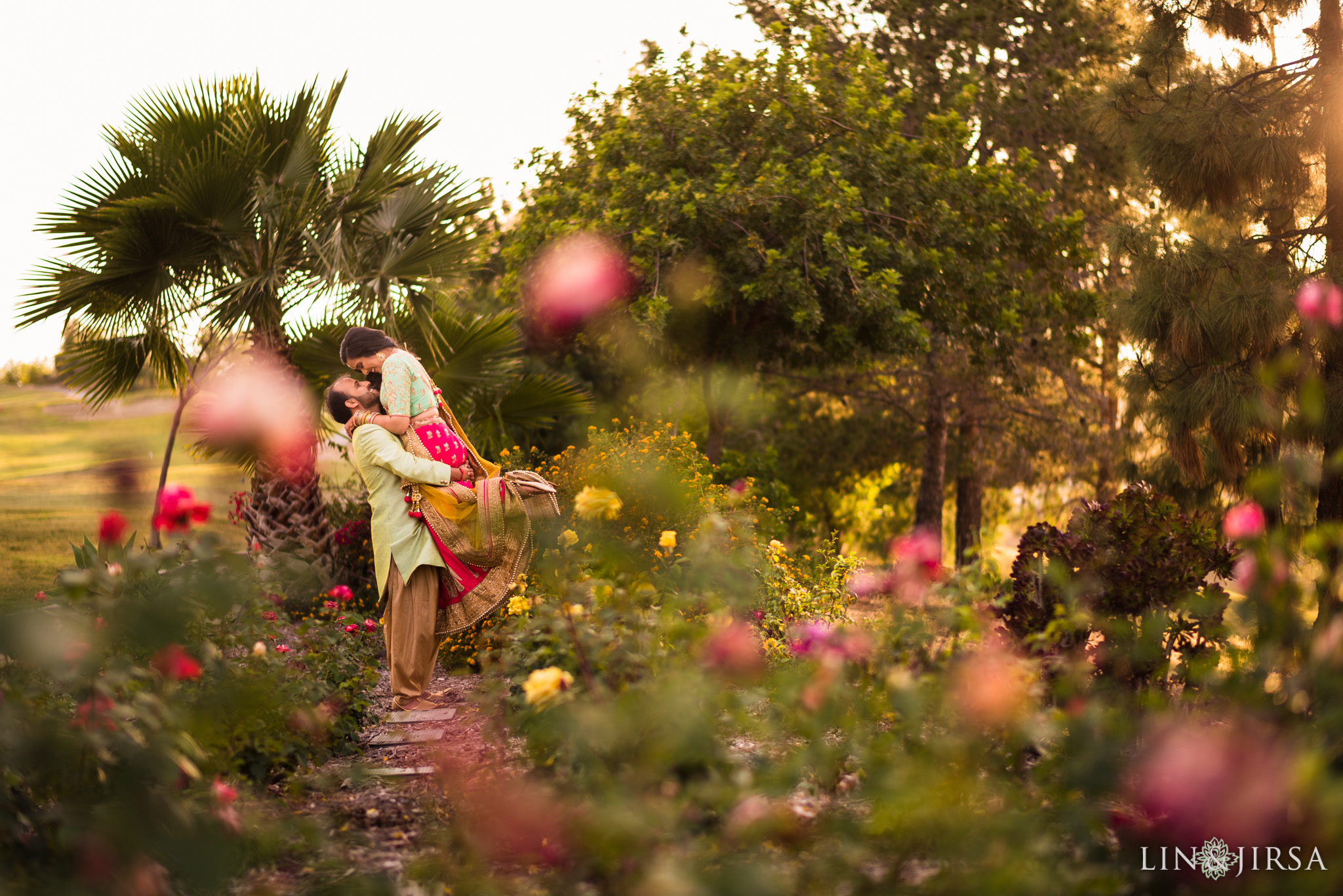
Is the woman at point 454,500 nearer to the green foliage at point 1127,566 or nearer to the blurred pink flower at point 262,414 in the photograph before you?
the green foliage at point 1127,566

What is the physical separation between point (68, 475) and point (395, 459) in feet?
54.3

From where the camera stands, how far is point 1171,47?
7730mm

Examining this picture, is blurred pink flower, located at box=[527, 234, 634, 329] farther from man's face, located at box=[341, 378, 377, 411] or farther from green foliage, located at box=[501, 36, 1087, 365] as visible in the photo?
man's face, located at box=[341, 378, 377, 411]

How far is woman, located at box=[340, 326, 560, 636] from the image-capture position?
13.9ft

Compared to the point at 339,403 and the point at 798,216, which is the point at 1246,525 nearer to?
the point at 339,403

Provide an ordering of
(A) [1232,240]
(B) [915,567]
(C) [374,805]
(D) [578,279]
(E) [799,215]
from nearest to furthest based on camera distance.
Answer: (B) [915,567], (C) [374,805], (A) [1232,240], (E) [799,215], (D) [578,279]

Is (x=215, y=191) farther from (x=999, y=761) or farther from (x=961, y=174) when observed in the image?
(x=961, y=174)

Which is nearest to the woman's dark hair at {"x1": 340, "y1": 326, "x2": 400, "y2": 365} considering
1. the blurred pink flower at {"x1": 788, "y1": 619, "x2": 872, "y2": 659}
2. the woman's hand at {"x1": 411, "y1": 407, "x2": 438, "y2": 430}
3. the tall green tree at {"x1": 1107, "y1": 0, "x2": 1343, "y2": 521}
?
the woman's hand at {"x1": 411, "y1": 407, "x2": 438, "y2": 430}

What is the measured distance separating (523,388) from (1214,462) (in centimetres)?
561

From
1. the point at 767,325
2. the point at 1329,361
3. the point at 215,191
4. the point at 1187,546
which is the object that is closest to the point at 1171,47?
the point at 1329,361

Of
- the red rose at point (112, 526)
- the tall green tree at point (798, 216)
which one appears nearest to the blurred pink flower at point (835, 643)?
the red rose at point (112, 526)

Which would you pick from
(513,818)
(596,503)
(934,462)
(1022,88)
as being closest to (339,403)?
(596,503)

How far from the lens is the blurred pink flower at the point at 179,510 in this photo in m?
2.47

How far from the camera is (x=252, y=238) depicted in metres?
6.59
